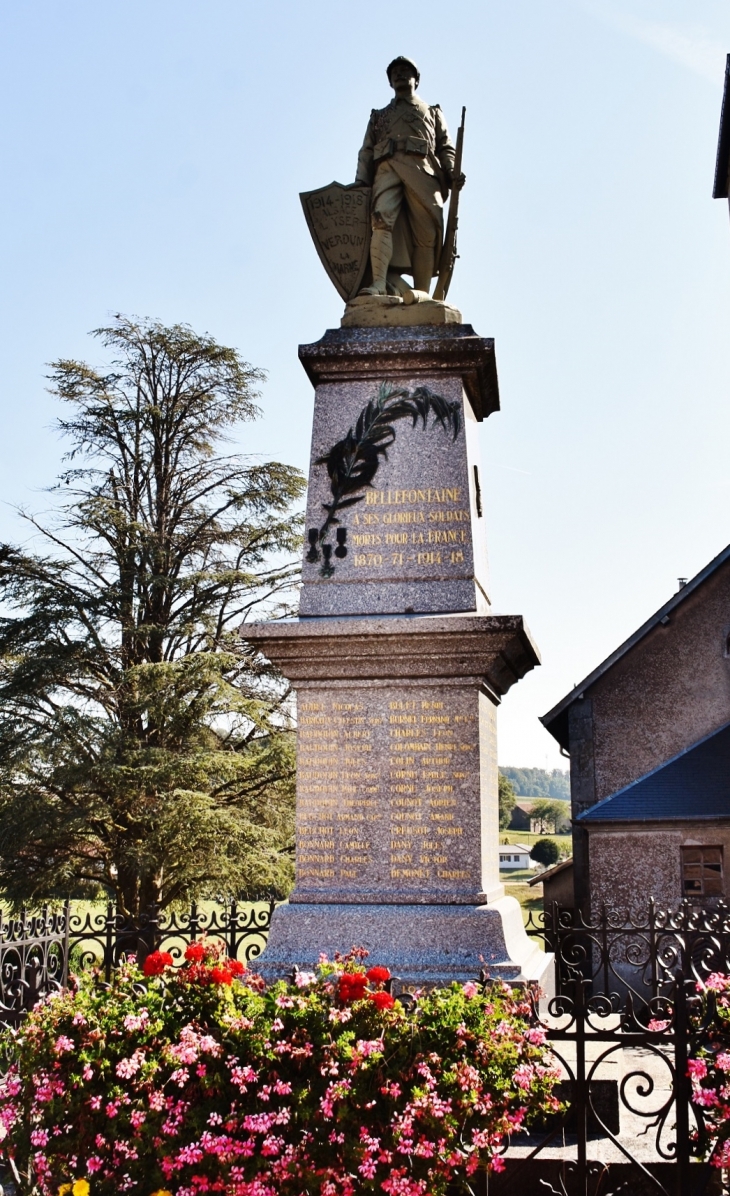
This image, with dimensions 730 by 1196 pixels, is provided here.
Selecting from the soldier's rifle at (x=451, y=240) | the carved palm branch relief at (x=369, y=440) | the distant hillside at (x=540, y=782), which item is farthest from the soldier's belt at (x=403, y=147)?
the distant hillside at (x=540, y=782)

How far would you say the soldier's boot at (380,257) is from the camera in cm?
763

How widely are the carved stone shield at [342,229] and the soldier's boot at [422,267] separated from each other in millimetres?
382

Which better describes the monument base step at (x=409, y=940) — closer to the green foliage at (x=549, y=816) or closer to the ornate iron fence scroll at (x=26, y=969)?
the ornate iron fence scroll at (x=26, y=969)

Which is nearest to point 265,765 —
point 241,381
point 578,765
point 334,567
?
point 578,765

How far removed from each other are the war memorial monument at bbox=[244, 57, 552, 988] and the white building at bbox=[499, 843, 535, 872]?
2488 inches

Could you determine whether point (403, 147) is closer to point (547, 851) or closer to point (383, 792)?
point (383, 792)

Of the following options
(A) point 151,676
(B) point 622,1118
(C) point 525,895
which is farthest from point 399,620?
(C) point 525,895

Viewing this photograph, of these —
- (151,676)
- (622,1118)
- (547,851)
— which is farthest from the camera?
(547,851)

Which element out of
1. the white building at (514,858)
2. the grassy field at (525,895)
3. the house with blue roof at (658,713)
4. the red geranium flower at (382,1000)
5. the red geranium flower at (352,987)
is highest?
the house with blue roof at (658,713)

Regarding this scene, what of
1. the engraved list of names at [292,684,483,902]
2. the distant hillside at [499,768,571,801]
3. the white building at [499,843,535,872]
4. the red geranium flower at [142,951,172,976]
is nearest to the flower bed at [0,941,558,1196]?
the red geranium flower at [142,951,172,976]

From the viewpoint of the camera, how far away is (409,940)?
19.5 ft

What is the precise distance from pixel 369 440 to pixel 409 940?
3.23 meters

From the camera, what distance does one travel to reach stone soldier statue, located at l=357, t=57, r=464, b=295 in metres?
7.58

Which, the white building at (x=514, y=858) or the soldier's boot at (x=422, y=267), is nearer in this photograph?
the soldier's boot at (x=422, y=267)
